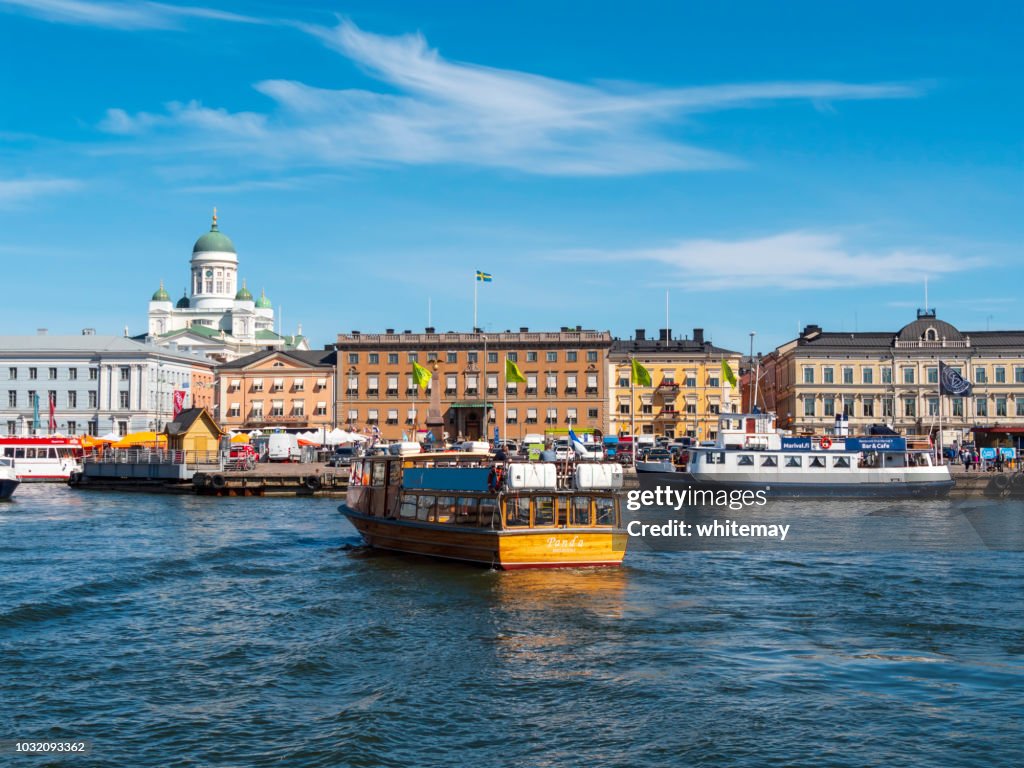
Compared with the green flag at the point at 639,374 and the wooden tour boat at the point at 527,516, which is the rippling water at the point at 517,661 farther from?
the green flag at the point at 639,374

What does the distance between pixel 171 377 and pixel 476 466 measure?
110m

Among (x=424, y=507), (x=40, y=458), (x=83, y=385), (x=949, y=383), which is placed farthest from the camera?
(x=83, y=385)

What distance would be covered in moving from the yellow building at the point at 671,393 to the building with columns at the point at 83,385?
51870 mm

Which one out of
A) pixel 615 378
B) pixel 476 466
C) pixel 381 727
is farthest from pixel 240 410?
pixel 381 727

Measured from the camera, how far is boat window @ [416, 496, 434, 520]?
39438mm

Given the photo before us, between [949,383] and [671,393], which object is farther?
[671,393]

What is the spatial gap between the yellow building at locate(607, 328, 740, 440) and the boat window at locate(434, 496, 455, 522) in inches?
3426

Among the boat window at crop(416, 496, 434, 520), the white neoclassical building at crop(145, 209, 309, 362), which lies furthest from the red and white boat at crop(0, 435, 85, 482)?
the white neoclassical building at crop(145, 209, 309, 362)

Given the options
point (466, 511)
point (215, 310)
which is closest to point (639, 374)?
point (466, 511)

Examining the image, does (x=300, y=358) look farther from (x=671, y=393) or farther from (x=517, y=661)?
(x=517, y=661)

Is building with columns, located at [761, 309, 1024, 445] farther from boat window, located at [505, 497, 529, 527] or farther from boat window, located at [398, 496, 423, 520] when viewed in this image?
boat window, located at [505, 497, 529, 527]

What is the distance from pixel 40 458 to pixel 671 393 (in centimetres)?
6560

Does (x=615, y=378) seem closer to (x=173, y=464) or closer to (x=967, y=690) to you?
(x=173, y=464)

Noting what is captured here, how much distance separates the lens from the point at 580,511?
35.8 meters
